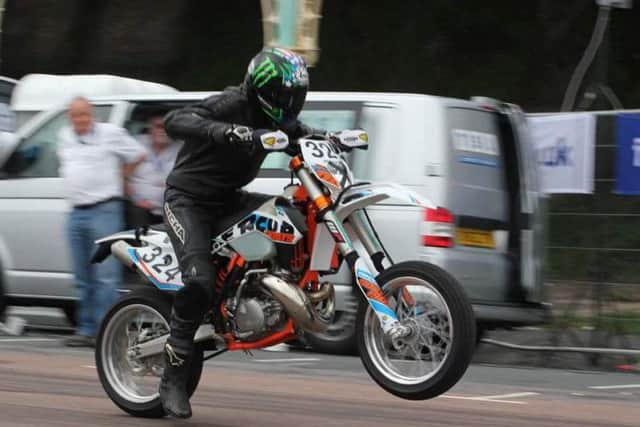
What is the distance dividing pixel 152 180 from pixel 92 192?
22.4 inches

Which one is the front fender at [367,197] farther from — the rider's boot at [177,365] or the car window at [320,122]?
the car window at [320,122]

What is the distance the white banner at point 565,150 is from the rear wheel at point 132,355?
472 cm

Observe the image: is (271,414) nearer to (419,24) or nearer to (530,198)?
(530,198)

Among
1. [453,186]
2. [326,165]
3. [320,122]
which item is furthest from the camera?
[320,122]

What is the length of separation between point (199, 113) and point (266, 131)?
0.50m

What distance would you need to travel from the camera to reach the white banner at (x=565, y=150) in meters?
11.3

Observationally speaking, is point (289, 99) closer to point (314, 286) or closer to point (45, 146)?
point (314, 286)

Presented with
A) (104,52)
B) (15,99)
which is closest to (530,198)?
(15,99)

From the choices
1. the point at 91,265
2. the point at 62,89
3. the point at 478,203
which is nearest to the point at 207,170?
the point at 478,203

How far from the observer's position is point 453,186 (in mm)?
10680

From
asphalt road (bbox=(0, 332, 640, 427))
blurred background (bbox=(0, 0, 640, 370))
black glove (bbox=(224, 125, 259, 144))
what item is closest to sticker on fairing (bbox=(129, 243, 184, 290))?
asphalt road (bbox=(0, 332, 640, 427))

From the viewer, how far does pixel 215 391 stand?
883cm

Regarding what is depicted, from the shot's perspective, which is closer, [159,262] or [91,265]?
[159,262]

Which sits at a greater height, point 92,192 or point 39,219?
point 92,192
